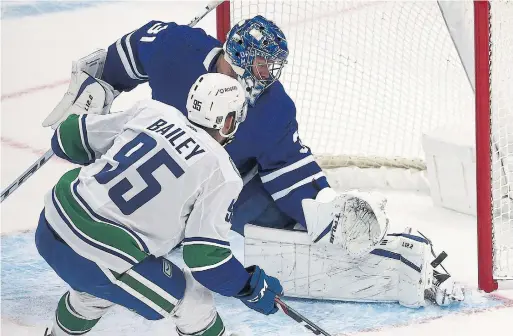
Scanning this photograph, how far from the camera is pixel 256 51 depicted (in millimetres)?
3076

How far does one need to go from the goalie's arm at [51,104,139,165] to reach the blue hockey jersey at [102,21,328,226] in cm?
40

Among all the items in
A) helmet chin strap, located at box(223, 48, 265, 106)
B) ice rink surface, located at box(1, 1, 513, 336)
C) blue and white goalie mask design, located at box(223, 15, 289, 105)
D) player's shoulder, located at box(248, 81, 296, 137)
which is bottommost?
ice rink surface, located at box(1, 1, 513, 336)

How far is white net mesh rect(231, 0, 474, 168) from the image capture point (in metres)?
3.97

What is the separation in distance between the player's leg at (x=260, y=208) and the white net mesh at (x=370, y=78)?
59 cm

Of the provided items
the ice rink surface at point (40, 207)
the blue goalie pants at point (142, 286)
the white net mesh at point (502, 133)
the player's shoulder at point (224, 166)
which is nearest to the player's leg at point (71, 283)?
the blue goalie pants at point (142, 286)

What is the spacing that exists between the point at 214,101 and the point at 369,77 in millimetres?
1433

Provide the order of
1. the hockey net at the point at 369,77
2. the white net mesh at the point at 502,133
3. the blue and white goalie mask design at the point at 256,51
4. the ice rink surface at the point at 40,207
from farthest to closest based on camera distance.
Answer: the hockey net at the point at 369,77 → the white net mesh at the point at 502,133 → the ice rink surface at the point at 40,207 → the blue and white goalie mask design at the point at 256,51

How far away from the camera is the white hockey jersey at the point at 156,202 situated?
2652 millimetres

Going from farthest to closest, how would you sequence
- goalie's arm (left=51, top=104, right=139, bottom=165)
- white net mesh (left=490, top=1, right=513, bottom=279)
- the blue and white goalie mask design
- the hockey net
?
the hockey net < white net mesh (left=490, top=1, right=513, bottom=279) < the blue and white goalie mask design < goalie's arm (left=51, top=104, right=139, bottom=165)

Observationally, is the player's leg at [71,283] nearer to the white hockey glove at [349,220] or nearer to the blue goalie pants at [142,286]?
the blue goalie pants at [142,286]

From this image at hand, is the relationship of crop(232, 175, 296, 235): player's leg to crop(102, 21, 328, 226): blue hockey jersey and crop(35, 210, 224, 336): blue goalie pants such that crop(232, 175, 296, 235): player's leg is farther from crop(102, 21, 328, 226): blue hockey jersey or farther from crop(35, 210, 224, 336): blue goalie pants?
crop(35, 210, 224, 336): blue goalie pants

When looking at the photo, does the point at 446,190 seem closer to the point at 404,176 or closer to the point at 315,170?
the point at 404,176

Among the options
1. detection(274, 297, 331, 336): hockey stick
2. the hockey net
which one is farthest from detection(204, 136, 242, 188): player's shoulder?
the hockey net

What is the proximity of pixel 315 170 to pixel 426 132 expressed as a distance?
2.34 feet
